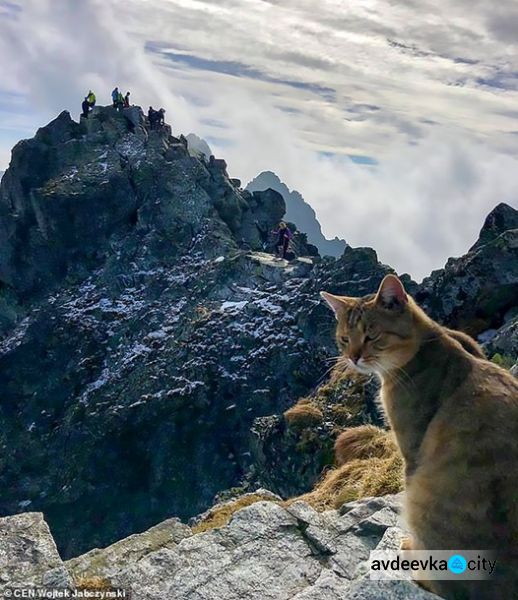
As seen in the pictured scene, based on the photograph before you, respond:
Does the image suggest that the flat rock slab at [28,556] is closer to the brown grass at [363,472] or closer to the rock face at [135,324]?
the brown grass at [363,472]

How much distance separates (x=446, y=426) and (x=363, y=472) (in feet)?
22.2

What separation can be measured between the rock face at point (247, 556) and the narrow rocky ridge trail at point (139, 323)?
2002 cm

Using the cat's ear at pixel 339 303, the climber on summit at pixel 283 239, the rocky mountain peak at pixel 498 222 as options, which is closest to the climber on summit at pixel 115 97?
the climber on summit at pixel 283 239

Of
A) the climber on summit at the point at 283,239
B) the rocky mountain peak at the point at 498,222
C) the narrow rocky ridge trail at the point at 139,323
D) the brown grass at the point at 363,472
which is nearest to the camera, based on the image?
the brown grass at the point at 363,472

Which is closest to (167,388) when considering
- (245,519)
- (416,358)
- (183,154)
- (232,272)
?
(232,272)

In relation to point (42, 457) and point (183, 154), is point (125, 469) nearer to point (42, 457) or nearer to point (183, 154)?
point (42, 457)

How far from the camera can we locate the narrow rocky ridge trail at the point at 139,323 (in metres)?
47.4

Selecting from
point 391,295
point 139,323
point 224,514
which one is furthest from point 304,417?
point 139,323

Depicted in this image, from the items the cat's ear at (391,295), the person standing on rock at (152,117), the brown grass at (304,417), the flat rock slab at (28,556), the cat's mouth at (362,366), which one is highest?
the person standing on rock at (152,117)

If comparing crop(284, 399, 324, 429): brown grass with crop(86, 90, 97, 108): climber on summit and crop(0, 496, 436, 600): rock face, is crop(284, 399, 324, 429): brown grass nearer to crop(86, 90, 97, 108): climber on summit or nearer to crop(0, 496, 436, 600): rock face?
crop(0, 496, 436, 600): rock face

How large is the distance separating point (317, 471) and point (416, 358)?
17.6 m

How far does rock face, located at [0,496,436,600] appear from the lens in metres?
7.11

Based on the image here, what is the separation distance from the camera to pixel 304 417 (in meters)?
25.7

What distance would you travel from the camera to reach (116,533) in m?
47.1
